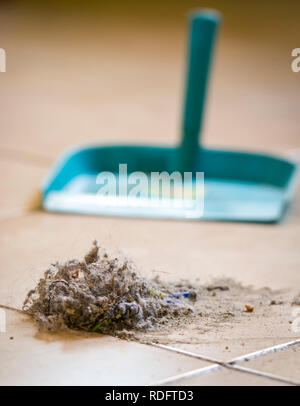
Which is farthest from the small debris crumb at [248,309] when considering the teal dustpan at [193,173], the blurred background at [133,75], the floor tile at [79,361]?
the blurred background at [133,75]

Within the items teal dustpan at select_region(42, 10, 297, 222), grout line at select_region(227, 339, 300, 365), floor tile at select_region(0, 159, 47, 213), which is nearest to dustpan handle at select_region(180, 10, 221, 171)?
teal dustpan at select_region(42, 10, 297, 222)

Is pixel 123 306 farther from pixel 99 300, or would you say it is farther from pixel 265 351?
pixel 265 351

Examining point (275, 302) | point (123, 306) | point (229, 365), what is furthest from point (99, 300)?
point (275, 302)

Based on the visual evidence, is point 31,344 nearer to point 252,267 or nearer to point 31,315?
point 31,315

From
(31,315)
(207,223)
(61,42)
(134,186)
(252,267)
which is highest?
(61,42)

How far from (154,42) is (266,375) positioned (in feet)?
12.0

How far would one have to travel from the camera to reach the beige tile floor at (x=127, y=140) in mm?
1070

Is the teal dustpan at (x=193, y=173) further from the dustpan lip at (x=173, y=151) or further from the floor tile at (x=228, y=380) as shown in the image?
the floor tile at (x=228, y=380)

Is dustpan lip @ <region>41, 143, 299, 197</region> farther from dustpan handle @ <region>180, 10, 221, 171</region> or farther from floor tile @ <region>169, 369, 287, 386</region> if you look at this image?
floor tile @ <region>169, 369, 287, 386</region>

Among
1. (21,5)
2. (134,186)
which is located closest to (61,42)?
(21,5)

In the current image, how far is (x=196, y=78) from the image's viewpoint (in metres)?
2.11

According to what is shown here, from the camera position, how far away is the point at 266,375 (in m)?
1.02

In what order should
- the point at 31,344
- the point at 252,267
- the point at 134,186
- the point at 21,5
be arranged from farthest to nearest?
the point at 21,5
the point at 134,186
the point at 252,267
the point at 31,344

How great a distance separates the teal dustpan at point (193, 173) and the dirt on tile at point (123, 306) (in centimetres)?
63
